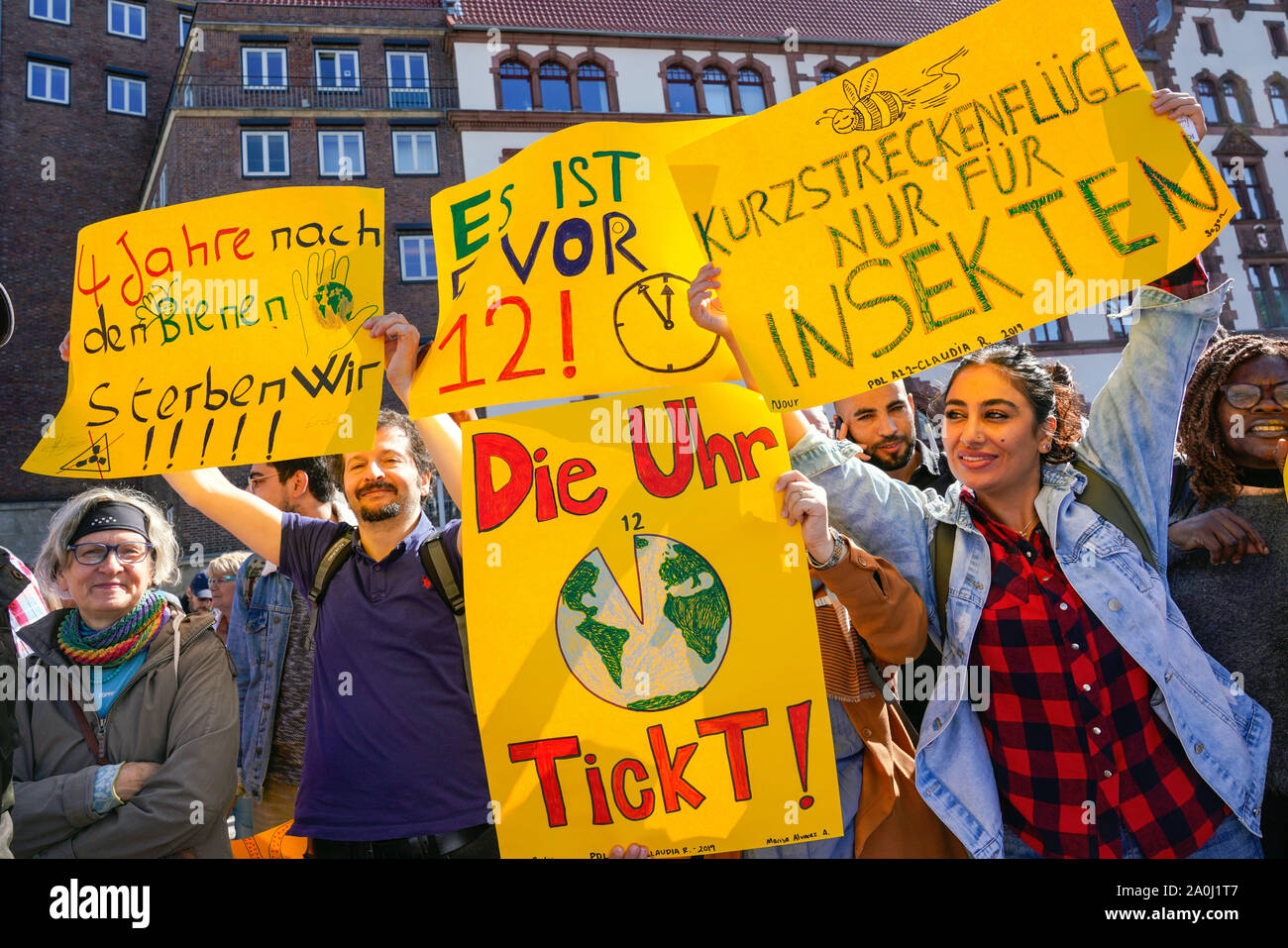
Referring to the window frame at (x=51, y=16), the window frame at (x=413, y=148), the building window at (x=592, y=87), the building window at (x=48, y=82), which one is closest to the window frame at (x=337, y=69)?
the window frame at (x=413, y=148)

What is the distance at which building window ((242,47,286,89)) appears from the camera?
22.9m

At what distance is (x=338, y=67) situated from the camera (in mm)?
23547

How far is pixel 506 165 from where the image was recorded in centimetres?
268

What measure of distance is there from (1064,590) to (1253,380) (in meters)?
1.00

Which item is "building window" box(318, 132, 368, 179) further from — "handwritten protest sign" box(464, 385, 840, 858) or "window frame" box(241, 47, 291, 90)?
"handwritten protest sign" box(464, 385, 840, 858)

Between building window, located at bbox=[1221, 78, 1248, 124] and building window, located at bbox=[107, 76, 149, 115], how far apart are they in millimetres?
31926

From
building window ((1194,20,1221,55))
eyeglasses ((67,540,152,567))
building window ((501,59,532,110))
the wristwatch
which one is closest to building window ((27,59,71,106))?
building window ((501,59,532,110))

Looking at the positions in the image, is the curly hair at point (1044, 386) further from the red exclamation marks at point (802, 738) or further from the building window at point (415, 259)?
the building window at point (415, 259)

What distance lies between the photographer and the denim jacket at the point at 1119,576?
83.8 inches

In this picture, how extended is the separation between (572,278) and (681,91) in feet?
78.5

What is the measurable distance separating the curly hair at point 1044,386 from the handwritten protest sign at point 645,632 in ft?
1.95

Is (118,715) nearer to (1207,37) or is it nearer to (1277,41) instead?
(1207,37)

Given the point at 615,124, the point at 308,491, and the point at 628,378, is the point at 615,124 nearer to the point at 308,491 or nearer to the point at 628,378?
the point at 628,378
